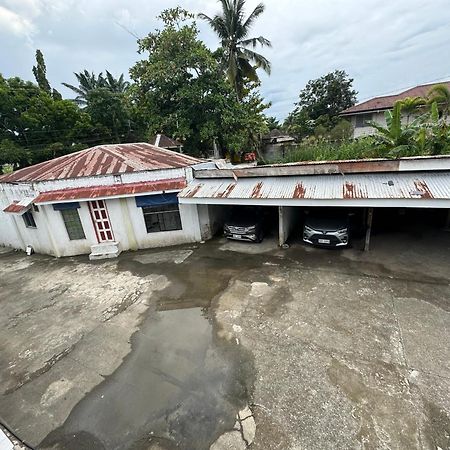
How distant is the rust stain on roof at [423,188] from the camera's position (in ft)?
22.6

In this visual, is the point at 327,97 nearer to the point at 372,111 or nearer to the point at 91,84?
the point at 372,111

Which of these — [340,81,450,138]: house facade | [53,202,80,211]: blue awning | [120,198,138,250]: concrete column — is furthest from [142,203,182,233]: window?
[340,81,450,138]: house facade

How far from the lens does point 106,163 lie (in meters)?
11.5

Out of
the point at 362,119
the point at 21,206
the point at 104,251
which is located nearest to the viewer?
the point at 21,206

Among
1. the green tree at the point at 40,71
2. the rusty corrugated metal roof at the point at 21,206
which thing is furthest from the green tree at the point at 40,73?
the rusty corrugated metal roof at the point at 21,206

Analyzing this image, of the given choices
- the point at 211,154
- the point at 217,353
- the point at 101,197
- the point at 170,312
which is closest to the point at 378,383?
the point at 217,353

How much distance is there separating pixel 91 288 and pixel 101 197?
3493mm

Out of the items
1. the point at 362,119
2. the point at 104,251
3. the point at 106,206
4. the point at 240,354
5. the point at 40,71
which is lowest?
the point at 240,354

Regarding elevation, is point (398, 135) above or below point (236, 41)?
below

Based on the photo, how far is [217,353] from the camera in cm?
536

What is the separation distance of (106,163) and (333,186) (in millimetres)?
9463

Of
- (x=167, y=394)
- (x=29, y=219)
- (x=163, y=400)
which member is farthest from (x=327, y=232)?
(x=29, y=219)

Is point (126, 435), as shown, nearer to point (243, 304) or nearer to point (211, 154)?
point (243, 304)

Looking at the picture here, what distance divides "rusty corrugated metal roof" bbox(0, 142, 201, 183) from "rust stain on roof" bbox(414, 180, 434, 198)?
27.2 ft
